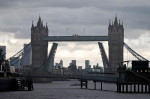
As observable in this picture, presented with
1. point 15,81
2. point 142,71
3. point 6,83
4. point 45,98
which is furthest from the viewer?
point 15,81

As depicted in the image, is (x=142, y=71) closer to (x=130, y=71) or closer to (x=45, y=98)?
(x=130, y=71)

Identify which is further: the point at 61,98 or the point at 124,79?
the point at 124,79

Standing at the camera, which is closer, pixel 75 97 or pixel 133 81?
pixel 75 97

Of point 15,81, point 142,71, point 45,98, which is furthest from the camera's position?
point 15,81

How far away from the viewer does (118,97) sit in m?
154

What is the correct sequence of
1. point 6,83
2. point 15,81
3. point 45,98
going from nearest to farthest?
point 45,98
point 6,83
point 15,81

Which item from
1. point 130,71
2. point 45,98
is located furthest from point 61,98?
point 130,71

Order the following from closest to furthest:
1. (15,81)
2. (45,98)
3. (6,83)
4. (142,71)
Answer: (45,98) → (142,71) → (6,83) → (15,81)

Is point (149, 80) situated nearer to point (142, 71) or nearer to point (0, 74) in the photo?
point (142, 71)

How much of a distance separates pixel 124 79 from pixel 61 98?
2695 centimetres

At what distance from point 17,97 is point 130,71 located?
32.0m

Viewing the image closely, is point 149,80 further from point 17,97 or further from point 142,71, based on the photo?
point 17,97

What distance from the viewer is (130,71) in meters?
172

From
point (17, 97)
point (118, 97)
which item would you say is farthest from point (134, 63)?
point (17, 97)
